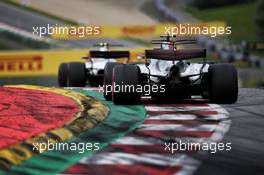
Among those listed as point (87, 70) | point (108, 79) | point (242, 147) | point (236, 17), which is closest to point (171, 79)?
point (108, 79)

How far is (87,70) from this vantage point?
59.8 feet

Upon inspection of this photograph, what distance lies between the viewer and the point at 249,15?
5072 centimetres

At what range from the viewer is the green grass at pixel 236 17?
149 ft

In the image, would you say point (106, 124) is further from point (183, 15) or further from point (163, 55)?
point (183, 15)

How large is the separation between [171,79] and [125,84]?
1020 mm

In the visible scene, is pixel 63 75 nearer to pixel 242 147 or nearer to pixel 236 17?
pixel 242 147

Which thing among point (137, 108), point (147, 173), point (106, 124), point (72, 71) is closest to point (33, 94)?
point (137, 108)

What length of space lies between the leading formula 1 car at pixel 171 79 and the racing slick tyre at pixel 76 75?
5459 mm

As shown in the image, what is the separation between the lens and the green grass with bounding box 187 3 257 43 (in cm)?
4556

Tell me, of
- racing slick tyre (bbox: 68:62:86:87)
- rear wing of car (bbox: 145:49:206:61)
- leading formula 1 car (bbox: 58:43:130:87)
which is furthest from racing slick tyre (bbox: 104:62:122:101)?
racing slick tyre (bbox: 68:62:86:87)

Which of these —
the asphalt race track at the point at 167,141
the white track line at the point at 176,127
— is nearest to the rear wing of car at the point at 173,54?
the asphalt race track at the point at 167,141

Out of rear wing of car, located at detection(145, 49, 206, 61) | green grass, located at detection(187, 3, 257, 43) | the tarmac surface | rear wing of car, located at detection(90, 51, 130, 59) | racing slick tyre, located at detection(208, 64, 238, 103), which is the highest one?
green grass, located at detection(187, 3, 257, 43)

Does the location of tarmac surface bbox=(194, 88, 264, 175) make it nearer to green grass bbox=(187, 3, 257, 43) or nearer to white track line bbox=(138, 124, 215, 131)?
white track line bbox=(138, 124, 215, 131)

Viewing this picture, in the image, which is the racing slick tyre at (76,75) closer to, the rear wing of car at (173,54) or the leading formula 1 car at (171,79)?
the leading formula 1 car at (171,79)
